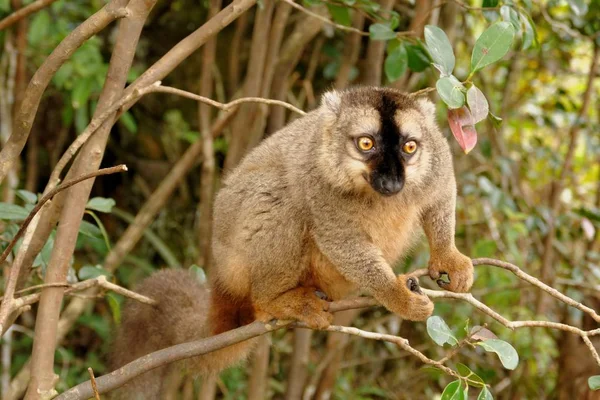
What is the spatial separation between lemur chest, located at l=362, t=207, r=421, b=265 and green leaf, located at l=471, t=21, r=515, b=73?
990mm

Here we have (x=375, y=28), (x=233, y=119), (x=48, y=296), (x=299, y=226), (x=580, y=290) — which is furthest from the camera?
(x=580, y=290)

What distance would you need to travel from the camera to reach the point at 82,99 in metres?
4.89

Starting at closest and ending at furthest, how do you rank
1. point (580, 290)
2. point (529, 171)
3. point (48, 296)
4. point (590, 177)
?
point (48, 296) < point (580, 290) < point (529, 171) < point (590, 177)

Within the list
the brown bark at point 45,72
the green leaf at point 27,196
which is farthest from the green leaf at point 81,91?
the brown bark at point 45,72

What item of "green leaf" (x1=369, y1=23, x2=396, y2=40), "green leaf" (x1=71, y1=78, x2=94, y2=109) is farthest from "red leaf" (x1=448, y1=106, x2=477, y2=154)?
"green leaf" (x1=71, y1=78, x2=94, y2=109)

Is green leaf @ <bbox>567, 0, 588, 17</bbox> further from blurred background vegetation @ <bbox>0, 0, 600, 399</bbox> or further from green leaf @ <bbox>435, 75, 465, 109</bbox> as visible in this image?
green leaf @ <bbox>435, 75, 465, 109</bbox>

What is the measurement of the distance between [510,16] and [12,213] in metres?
2.42

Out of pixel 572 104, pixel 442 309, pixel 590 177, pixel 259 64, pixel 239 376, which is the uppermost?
pixel 259 64

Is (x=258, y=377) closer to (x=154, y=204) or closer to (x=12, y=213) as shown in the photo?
(x=154, y=204)

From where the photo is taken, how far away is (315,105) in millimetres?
5961

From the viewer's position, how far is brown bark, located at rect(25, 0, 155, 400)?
2.99 metres

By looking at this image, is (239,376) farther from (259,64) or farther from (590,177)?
(590,177)

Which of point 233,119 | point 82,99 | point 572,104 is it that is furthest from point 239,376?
point 572,104

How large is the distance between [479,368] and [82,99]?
142 inches
